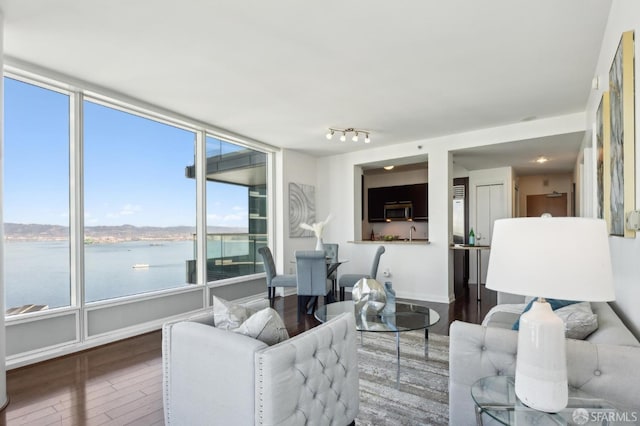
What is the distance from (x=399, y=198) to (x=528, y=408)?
267 inches

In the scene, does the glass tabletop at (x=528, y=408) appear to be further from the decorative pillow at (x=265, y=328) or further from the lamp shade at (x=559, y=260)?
the decorative pillow at (x=265, y=328)

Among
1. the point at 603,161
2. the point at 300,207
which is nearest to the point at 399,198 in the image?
the point at 300,207

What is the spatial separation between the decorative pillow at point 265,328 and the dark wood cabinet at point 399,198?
20.6 feet

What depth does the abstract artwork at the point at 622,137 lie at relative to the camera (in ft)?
5.72

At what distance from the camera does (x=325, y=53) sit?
2953 millimetres

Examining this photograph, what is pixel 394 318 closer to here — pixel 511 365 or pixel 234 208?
pixel 511 365

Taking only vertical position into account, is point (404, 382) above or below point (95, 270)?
below

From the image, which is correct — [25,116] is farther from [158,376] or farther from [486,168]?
[486,168]

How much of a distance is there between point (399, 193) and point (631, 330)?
6237 mm

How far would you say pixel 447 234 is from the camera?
557 centimetres

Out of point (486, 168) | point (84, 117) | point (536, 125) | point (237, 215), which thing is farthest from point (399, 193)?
point (84, 117)

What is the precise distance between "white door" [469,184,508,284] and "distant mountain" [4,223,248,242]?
5139 millimetres

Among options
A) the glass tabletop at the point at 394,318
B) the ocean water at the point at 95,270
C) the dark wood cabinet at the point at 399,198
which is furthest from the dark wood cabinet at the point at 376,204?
the glass tabletop at the point at 394,318

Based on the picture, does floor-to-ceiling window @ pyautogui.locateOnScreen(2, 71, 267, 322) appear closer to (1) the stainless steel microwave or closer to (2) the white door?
(1) the stainless steel microwave
